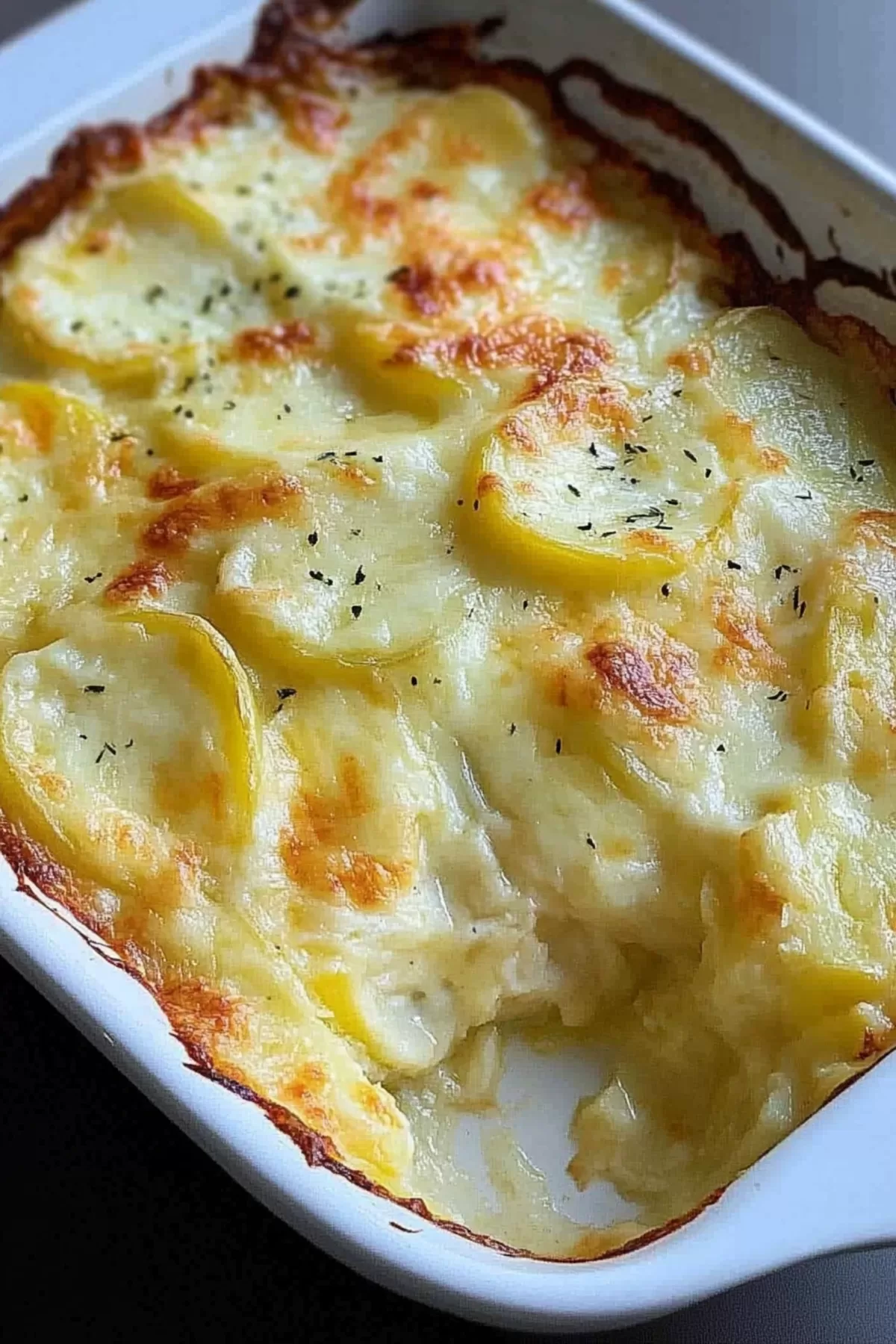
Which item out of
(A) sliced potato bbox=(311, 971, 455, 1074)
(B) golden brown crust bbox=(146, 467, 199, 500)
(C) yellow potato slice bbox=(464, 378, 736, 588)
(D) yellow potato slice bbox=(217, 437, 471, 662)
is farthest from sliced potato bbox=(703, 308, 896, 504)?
(A) sliced potato bbox=(311, 971, 455, 1074)

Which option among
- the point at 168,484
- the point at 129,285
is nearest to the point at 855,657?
the point at 168,484

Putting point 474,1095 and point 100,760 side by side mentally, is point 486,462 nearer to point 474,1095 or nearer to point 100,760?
point 100,760

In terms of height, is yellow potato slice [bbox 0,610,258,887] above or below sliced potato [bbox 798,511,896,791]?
below

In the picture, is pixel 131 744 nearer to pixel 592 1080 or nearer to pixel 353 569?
pixel 353 569

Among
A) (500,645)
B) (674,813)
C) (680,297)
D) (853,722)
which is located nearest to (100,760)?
(500,645)

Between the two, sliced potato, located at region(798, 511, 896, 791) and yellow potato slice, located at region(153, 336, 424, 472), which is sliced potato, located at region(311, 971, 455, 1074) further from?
yellow potato slice, located at region(153, 336, 424, 472)

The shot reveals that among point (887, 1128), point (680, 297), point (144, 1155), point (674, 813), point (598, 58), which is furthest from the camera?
point (598, 58)
